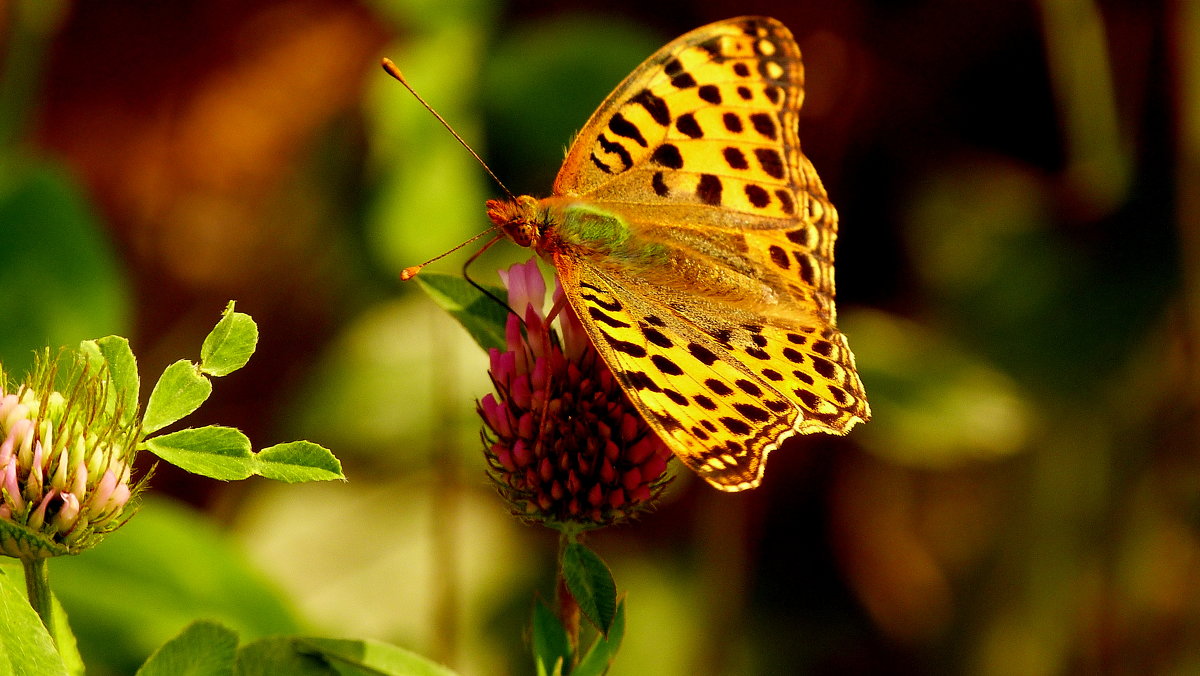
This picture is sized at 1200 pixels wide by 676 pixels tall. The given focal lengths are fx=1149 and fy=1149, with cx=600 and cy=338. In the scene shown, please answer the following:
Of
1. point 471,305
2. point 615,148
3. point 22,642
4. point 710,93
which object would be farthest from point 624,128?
point 22,642

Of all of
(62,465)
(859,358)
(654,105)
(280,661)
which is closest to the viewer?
(62,465)

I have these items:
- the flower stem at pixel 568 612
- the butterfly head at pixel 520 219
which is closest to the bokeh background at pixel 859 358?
the butterfly head at pixel 520 219

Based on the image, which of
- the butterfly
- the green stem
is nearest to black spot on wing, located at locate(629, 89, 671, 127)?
the butterfly

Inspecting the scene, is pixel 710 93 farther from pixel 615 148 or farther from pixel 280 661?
pixel 280 661

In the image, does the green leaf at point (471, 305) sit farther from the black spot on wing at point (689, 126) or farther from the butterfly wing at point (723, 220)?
the black spot on wing at point (689, 126)

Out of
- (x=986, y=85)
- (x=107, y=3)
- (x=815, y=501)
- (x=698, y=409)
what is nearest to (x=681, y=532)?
(x=815, y=501)

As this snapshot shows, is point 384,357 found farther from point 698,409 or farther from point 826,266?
point 698,409

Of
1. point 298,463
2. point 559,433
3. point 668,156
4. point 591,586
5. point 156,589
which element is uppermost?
point 668,156
